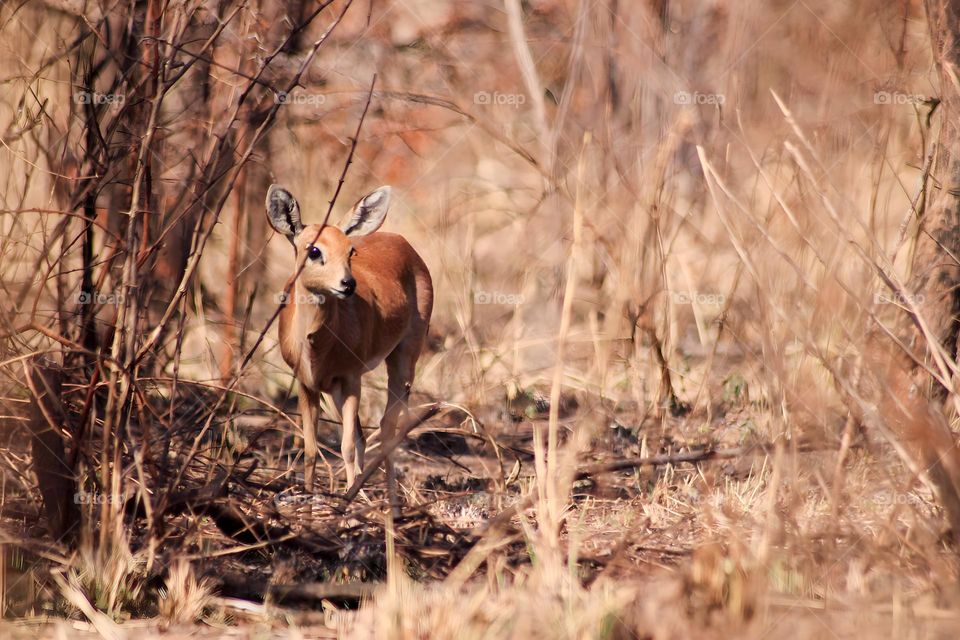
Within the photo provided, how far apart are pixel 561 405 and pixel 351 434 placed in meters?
2.29

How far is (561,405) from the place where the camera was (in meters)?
8.28

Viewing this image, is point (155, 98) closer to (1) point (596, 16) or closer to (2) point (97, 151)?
(2) point (97, 151)

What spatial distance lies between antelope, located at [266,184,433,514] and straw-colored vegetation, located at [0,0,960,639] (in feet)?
1.18

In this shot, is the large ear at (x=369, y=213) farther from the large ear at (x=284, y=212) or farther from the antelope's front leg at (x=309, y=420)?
the antelope's front leg at (x=309, y=420)

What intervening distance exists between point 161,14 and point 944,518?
3.62 m

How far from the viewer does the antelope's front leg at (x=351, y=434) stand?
637cm

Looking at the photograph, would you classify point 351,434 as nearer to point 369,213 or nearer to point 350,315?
point 350,315

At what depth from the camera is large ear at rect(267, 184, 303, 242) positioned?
6066 millimetres

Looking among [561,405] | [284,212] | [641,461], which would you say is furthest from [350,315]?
[641,461]

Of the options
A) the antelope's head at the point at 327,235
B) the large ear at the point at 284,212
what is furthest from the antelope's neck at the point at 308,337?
the large ear at the point at 284,212

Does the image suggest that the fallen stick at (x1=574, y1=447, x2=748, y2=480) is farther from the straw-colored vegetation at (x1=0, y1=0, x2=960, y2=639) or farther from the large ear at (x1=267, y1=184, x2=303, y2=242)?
the large ear at (x1=267, y1=184, x2=303, y2=242)

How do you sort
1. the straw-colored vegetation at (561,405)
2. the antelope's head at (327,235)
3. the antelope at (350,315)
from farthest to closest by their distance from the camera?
the antelope at (350,315), the antelope's head at (327,235), the straw-colored vegetation at (561,405)

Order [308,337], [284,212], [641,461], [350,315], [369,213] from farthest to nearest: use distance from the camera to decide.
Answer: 1. [350,315]
2. [308,337]
3. [369,213]
4. [284,212]
5. [641,461]

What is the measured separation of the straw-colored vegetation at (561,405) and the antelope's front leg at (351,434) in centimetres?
20
